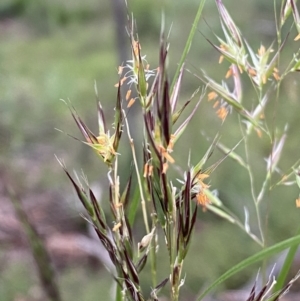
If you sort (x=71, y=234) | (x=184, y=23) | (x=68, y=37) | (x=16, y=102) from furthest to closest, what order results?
(x=68, y=37)
(x=184, y=23)
(x=16, y=102)
(x=71, y=234)

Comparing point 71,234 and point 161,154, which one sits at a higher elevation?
point 161,154

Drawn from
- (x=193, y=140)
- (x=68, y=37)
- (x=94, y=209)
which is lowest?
(x=193, y=140)

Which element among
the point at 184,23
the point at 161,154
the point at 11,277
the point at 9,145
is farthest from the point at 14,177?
the point at 161,154

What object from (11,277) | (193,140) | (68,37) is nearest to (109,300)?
(11,277)

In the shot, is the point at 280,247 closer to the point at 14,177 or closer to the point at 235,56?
the point at 235,56

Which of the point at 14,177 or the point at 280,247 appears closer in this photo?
the point at 280,247

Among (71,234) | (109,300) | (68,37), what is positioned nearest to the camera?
(109,300)

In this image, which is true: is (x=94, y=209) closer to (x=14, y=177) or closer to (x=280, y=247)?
(x=280, y=247)
